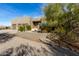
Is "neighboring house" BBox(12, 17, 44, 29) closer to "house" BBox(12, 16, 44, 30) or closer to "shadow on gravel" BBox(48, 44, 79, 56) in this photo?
"house" BBox(12, 16, 44, 30)

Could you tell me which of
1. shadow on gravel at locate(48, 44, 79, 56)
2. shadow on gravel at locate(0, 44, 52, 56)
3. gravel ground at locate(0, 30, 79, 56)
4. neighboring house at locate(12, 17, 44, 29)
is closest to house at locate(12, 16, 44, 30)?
neighboring house at locate(12, 17, 44, 29)

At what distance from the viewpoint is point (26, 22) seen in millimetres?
2873

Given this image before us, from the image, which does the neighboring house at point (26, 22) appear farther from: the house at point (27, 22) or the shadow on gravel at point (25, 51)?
the shadow on gravel at point (25, 51)

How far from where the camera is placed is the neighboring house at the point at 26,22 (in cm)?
282

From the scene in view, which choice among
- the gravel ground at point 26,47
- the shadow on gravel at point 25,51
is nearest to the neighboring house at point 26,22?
the gravel ground at point 26,47

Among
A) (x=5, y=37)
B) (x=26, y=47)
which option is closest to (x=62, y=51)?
(x=26, y=47)

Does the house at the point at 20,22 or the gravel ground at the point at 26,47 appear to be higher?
the house at the point at 20,22

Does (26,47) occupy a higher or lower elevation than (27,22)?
lower

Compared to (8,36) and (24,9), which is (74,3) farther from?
(8,36)

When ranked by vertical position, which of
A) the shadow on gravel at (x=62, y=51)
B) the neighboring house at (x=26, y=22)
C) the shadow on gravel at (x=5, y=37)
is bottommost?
the shadow on gravel at (x=62, y=51)

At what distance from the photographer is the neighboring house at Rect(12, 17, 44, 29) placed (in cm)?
282

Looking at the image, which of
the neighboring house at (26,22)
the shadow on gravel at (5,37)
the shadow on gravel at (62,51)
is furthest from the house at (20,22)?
the shadow on gravel at (62,51)

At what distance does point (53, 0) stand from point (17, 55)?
997mm

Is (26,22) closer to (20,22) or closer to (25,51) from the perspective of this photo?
(20,22)
